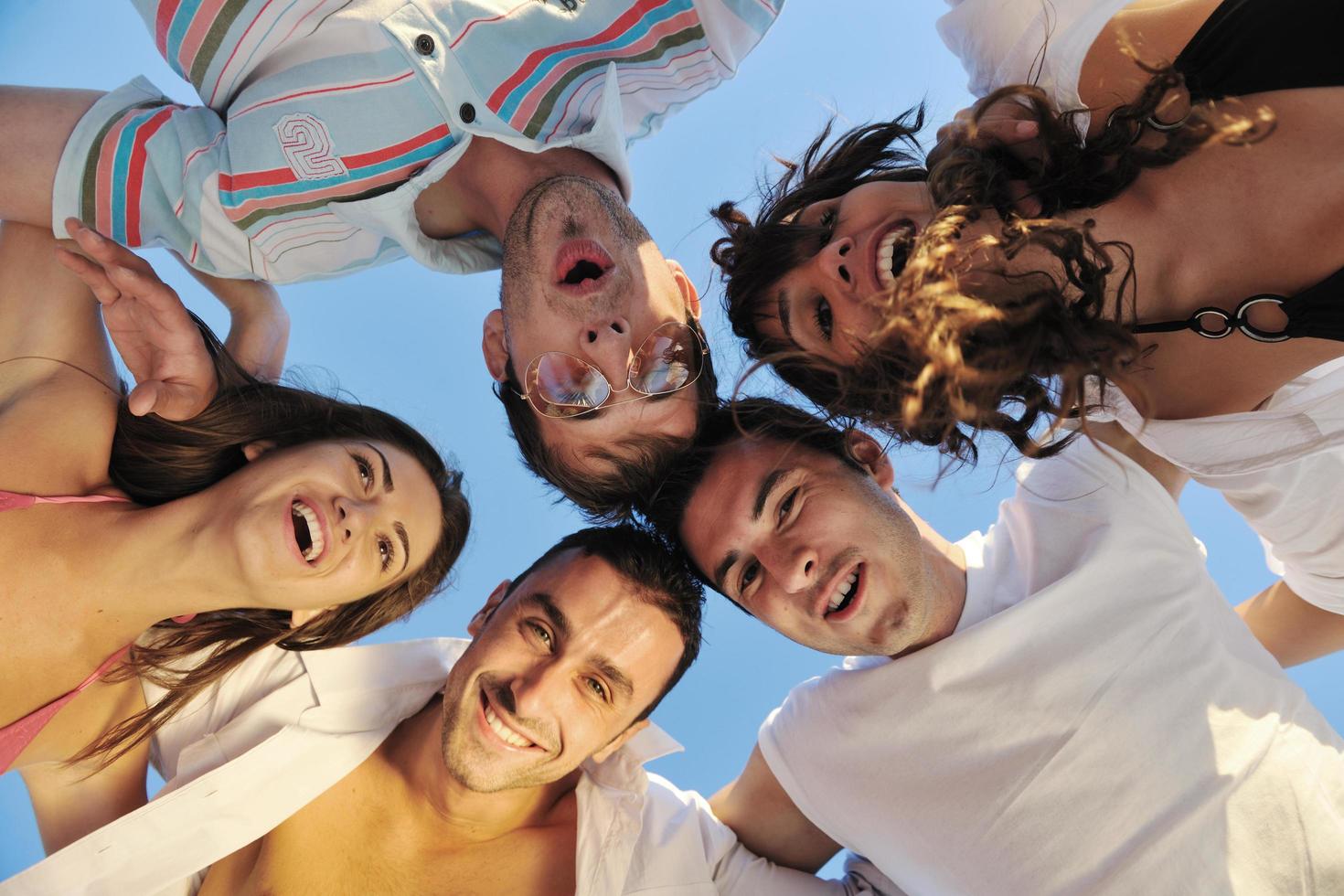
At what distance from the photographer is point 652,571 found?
7.85ft

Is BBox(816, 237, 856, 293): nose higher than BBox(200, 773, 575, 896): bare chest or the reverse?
higher

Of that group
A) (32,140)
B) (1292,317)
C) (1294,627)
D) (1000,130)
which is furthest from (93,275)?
(1294,627)

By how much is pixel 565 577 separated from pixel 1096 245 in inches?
60.4

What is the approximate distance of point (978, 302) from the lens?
1.56m

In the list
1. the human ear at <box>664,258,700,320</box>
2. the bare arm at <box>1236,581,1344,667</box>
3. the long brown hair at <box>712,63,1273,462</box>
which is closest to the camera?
the long brown hair at <box>712,63,1273,462</box>

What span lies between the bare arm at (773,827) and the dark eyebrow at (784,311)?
4.39ft

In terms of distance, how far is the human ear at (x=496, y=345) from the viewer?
7.39 ft

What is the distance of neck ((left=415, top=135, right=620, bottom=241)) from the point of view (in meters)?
2.18

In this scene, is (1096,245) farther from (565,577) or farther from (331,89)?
(331,89)

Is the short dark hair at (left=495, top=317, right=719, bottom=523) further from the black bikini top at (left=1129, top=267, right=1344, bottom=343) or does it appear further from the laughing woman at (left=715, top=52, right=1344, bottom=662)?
the black bikini top at (left=1129, top=267, right=1344, bottom=343)

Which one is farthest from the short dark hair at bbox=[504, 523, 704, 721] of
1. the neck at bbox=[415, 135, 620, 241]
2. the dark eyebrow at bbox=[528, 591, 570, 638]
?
the neck at bbox=[415, 135, 620, 241]

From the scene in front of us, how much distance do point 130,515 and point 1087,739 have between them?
2.51 metres

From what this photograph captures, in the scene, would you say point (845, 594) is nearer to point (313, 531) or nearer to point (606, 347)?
point (606, 347)

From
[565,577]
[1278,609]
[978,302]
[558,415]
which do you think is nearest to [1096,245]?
[978,302]
